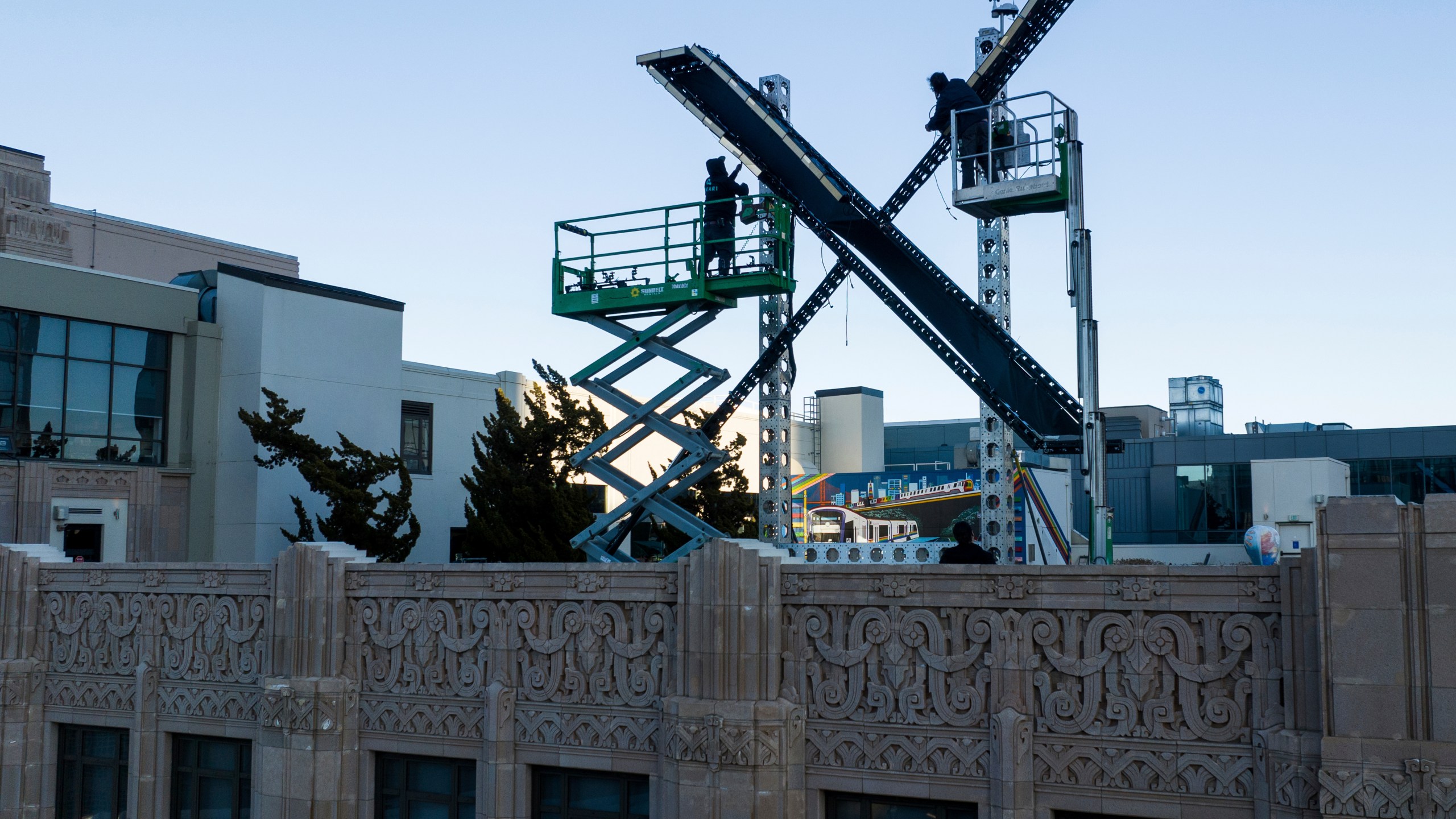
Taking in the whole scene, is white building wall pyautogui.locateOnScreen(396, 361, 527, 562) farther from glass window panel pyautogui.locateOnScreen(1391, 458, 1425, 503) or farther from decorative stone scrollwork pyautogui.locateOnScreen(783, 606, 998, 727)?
glass window panel pyautogui.locateOnScreen(1391, 458, 1425, 503)

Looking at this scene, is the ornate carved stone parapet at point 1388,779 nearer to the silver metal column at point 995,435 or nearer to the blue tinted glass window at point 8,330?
the silver metal column at point 995,435

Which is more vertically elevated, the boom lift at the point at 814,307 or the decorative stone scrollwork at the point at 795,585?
the boom lift at the point at 814,307

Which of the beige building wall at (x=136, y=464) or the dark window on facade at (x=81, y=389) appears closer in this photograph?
the beige building wall at (x=136, y=464)

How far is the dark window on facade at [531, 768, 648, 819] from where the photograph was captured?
1485 centimetres

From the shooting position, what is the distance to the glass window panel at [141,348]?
29109mm

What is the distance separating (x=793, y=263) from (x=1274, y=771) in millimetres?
12027

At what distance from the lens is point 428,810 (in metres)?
16.0

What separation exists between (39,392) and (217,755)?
1410 cm

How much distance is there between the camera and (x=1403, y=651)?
433 inches

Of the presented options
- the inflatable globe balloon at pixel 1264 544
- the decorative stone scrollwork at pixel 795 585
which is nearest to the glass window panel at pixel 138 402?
the decorative stone scrollwork at pixel 795 585

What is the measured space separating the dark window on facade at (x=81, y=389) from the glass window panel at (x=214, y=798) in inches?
526

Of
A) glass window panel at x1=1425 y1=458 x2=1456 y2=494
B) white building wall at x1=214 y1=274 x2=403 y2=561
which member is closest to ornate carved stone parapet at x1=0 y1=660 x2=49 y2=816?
white building wall at x1=214 y1=274 x2=403 y2=561

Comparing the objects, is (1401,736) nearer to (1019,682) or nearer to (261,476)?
(1019,682)

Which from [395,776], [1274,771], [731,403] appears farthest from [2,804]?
[1274,771]
